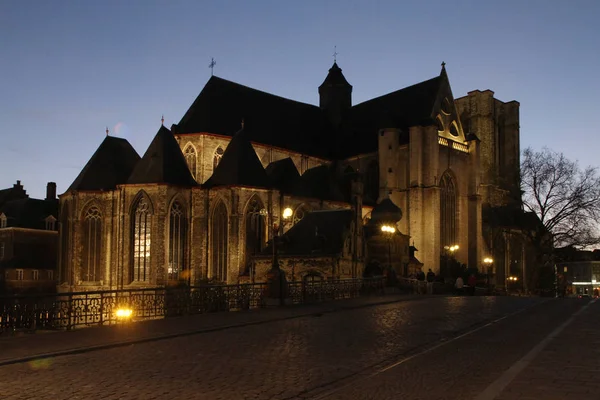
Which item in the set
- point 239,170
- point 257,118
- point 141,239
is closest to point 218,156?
point 239,170

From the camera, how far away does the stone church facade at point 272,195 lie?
40219 millimetres

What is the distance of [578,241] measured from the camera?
45.1 m

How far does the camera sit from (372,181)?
186 ft

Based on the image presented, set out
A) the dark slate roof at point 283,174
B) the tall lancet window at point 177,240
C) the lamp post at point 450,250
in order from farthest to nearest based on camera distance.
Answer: the lamp post at point 450,250 → the dark slate roof at point 283,174 → the tall lancet window at point 177,240

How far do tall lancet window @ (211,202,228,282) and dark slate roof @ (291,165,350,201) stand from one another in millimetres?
5785

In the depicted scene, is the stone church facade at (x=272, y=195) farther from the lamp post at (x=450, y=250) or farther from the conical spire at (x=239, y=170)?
the lamp post at (x=450, y=250)

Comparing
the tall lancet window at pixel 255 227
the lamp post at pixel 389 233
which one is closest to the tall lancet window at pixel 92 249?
the tall lancet window at pixel 255 227

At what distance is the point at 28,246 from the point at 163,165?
25859 millimetres

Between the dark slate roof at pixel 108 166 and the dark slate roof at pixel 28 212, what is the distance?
764 inches

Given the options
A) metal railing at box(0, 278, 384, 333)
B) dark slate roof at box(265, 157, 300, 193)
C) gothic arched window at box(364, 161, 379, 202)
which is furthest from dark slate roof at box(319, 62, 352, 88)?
metal railing at box(0, 278, 384, 333)

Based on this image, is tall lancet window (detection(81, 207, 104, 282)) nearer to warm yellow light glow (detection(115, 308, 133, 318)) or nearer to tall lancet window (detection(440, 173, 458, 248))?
tall lancet window (detection(440, 173, 458, 248))

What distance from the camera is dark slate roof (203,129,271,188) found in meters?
45.0

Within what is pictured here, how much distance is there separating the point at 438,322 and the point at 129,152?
1470 inches

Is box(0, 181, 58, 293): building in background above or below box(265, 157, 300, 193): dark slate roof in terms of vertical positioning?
below
